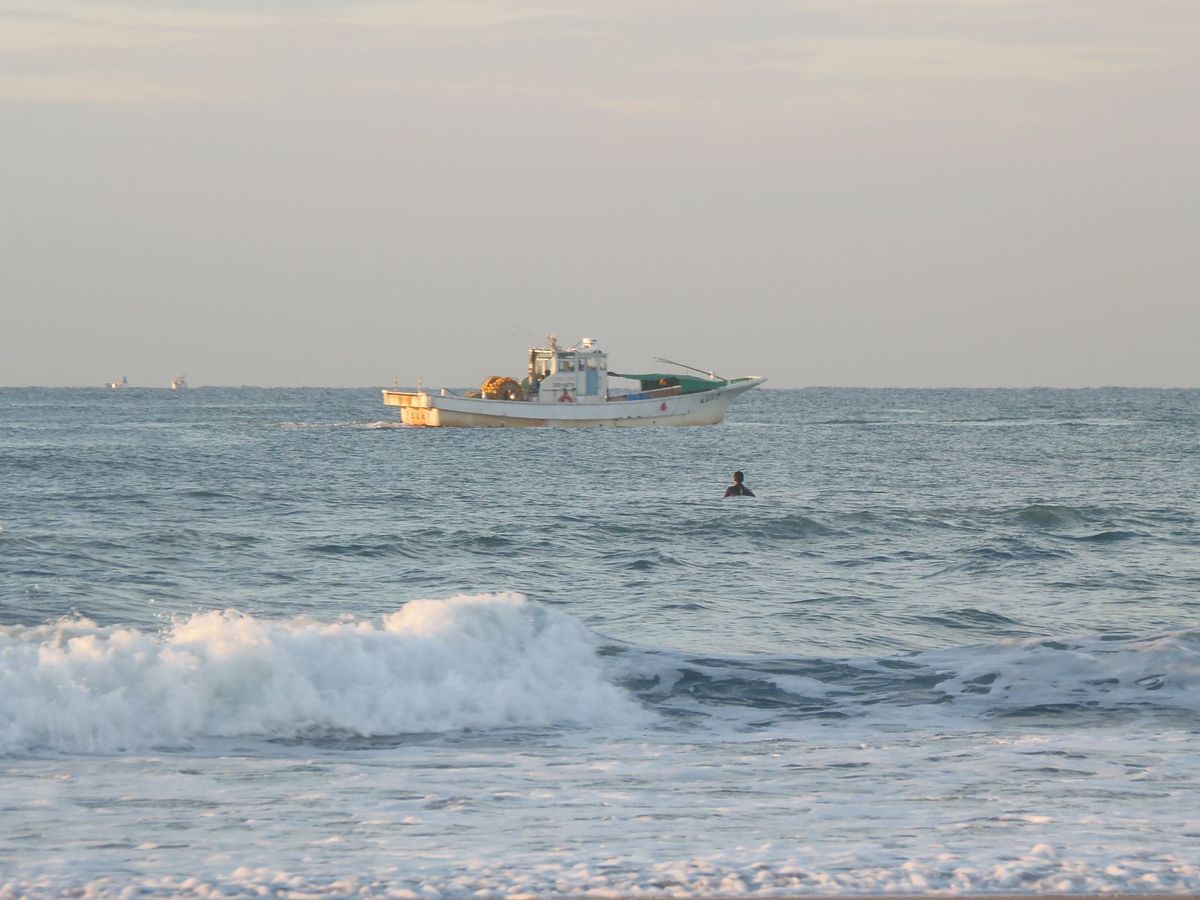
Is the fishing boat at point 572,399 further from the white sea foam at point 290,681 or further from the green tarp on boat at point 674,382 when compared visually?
the white sea foam at point 290,681

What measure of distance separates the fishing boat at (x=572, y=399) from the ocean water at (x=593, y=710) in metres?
41.5

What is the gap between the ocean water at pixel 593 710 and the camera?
262 inches

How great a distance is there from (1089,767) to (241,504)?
22.8 m

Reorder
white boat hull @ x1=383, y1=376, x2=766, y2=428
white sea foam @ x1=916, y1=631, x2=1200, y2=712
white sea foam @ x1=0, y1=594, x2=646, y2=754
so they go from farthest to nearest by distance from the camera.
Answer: white boat hull @ x1=383, y1=376, x2=766, y2=428, white sea foam @ x1=916, y1=631, x2=1200, y2=712, white sea foam @ x1=0, y1=594, x2=646, y2=754

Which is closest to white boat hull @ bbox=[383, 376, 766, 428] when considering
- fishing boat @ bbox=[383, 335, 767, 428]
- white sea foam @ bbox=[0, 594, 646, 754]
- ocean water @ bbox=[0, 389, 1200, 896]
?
fishing boat @ bbox=[383, 335, 767, 428]

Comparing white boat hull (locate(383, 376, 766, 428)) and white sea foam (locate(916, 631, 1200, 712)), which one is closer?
white sea foam (locate(916, 631, 1200, 712))

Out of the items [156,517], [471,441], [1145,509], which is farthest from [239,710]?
[471,441]

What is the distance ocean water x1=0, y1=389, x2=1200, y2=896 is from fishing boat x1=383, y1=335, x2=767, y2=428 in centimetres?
4150

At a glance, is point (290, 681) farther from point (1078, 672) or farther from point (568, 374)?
point (568, 374)

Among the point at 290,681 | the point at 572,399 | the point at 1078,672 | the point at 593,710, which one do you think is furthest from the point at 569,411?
the point at 290,681

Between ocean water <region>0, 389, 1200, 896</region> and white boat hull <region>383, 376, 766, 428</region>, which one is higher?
white boat hull <region>383, 376, 766, 428</region>

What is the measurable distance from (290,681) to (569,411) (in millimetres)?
55675

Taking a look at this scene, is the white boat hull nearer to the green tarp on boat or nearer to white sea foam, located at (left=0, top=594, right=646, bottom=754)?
the green tarp on boat

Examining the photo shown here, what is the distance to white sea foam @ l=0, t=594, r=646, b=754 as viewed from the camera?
31.2ft
